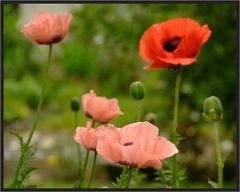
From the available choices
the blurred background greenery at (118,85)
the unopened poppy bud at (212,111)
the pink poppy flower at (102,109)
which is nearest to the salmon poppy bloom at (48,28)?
the pink poppy flower at (102,109)

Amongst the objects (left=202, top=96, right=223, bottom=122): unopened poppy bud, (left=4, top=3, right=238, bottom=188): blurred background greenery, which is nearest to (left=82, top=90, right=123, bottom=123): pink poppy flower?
(left=202, top=96, right=223, bottom=122): unopened poppy bud

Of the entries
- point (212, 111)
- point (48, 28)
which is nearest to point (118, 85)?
point (48, 28)

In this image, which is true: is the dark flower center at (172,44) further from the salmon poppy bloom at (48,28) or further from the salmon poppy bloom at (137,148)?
the salmon poppy bloom at (137,148)

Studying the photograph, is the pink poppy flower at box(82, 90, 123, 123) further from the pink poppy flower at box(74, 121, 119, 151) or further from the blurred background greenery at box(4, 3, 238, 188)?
the blurred background greenery at box(4, 3, 238, 188)

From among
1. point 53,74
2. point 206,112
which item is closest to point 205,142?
point 53,74

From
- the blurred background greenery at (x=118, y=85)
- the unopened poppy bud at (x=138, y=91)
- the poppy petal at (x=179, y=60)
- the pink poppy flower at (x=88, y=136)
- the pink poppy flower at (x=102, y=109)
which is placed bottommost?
the pink poppy flower at (x=88, y=136)

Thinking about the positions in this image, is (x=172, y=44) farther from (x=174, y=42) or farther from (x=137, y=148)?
(x=137, y=148)
